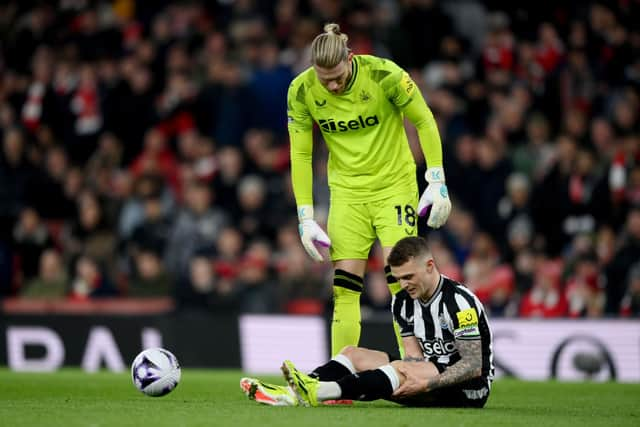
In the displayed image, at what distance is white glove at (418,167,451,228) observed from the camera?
8.72 meters

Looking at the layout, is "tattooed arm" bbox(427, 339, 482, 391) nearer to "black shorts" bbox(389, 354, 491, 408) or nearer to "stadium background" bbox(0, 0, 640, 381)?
"black shorts" bbox(389, 354, 491, 408)

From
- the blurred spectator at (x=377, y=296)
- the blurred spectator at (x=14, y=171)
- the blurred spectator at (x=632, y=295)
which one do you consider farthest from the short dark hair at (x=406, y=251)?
the blurred spectator at (x=14, y=171)

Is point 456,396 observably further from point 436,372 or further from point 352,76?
point 352,76

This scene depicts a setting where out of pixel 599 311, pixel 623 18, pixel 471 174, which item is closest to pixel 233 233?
pixel 471 174

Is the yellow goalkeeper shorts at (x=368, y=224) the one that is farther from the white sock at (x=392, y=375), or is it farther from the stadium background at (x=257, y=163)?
the stadium background at (x=257, y=163)

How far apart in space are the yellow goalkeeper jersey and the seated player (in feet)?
3.88

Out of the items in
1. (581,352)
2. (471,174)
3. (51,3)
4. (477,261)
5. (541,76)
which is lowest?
(581,352)

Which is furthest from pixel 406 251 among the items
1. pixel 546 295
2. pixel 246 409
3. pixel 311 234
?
pixel 546 295

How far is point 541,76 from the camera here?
16.6 m

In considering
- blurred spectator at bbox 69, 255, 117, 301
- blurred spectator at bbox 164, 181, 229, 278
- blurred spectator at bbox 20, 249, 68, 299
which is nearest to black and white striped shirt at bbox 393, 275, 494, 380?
blurred spectator at bbox 164, 181, 229, 278

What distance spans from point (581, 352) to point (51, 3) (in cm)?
1122

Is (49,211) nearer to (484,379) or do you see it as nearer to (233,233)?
(233,233)

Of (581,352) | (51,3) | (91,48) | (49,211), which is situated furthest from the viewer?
(51,3)

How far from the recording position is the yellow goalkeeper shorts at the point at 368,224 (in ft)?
29.3
